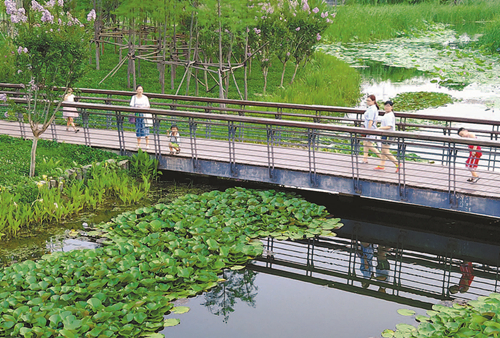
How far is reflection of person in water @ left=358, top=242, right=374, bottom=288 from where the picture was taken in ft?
28.8

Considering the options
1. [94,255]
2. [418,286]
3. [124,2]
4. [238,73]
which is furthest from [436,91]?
[94,255]

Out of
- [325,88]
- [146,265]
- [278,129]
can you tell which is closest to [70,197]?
[146,265]

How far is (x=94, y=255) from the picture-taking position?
27.3 ft

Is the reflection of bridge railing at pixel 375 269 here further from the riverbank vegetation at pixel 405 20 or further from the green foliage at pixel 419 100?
the riverbank vegetation at pixel 405 20

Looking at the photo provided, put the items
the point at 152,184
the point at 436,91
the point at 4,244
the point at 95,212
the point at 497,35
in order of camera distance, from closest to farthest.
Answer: the point at 4,244 < the point at 95,212 < the point at 152,184 < the point at 436,91 < the point at 497,35

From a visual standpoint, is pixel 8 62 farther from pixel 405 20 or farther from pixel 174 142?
pixel 405 20

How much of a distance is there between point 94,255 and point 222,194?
3.37m

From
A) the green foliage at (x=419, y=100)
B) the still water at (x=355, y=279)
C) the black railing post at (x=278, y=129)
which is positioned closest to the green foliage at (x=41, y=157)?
the black railing post at (x=278, y=129)

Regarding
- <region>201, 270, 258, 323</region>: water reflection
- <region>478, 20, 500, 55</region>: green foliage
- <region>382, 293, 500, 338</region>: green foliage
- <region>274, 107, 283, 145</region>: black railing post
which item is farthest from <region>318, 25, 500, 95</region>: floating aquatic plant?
<region>201, 270, 258, 323</region>: water reflection

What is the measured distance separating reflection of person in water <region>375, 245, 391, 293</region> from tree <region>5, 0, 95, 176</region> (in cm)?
623

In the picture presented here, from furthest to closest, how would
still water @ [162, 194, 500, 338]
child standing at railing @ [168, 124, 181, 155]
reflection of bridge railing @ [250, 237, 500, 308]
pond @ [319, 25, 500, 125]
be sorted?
pond @ [319, 25, 500, 125], child standing at railing @ [168, 124, 181, 155], reflection of bridge railing @ [250, 237, 500, 308], still water @ [162, 194, 500, 338]

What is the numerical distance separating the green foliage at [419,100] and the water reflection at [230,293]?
13860 mm

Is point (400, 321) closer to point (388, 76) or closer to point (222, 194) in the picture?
point (222, 194)

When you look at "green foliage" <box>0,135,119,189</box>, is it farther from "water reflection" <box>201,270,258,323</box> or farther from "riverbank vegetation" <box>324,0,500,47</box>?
"riverbank vegetation" <box>324,0,500,47</box>
